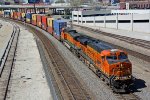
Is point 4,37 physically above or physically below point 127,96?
above

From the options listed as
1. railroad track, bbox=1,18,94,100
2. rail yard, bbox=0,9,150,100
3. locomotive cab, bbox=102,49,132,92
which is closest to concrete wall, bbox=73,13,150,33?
rail yard, bbox=0,9,150,100

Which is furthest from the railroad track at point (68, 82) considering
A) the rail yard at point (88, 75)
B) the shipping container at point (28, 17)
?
the shipping container at point (28, 17)

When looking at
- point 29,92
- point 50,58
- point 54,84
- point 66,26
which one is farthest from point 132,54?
point 29,92

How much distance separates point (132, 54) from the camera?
41938 millimetres

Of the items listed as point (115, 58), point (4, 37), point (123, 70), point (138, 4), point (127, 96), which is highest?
point (138, 4)

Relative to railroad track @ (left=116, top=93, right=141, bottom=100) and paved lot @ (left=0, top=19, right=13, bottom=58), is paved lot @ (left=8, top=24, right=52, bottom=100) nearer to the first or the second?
railroad track @ (left=116, top=93, right=141, bottom=100)

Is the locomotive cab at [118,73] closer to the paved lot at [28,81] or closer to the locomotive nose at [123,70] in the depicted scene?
the locomotive nose at [123,70]

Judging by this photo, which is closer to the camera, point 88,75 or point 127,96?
point 127,96

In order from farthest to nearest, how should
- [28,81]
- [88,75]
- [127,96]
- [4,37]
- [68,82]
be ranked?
[4,37], [88,75], [28,81], [68,82], [127,96]

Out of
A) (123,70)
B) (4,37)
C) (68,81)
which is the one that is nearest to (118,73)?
(123,70)

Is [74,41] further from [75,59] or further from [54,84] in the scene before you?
[54,84]

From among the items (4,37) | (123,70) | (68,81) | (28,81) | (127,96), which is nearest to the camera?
(127,96)

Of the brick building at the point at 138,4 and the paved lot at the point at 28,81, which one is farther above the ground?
the brick building at the point at 138,4

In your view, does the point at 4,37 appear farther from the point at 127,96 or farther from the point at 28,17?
the point at 127,96
